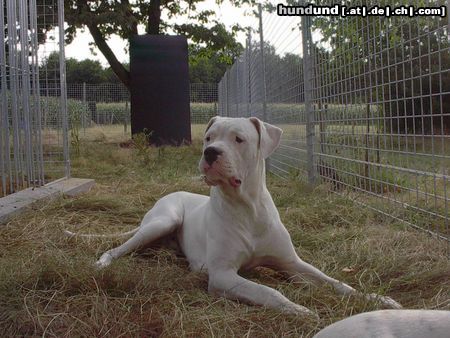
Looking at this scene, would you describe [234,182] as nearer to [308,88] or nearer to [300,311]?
[300,311]

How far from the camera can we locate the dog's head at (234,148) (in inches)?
104

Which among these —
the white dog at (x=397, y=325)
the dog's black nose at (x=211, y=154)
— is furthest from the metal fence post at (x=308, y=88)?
the white dog at (x=397, y=325)

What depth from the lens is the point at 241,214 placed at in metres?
2.74

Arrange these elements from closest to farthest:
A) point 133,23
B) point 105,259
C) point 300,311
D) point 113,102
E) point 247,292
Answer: point 300,311 < point 247,292 < point 105,259 < point 133,23 < point 113,102

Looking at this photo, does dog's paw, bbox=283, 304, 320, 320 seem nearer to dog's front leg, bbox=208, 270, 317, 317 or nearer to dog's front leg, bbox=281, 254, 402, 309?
dog's front leg, bbox=208, 270, 317, 317

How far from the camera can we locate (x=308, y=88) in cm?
544

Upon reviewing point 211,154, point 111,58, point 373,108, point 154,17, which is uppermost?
point 154,17

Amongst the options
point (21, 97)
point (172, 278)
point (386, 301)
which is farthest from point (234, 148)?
point (21, 97)

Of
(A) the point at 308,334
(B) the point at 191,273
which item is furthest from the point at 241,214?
(A) the point at 308,334

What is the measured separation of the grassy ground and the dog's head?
532 millimetres

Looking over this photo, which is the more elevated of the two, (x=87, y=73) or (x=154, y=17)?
(x=87, y=73)

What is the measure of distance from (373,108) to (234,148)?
1730mm

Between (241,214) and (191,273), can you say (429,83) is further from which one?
(191,273)

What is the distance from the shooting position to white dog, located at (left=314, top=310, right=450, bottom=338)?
1.11m
